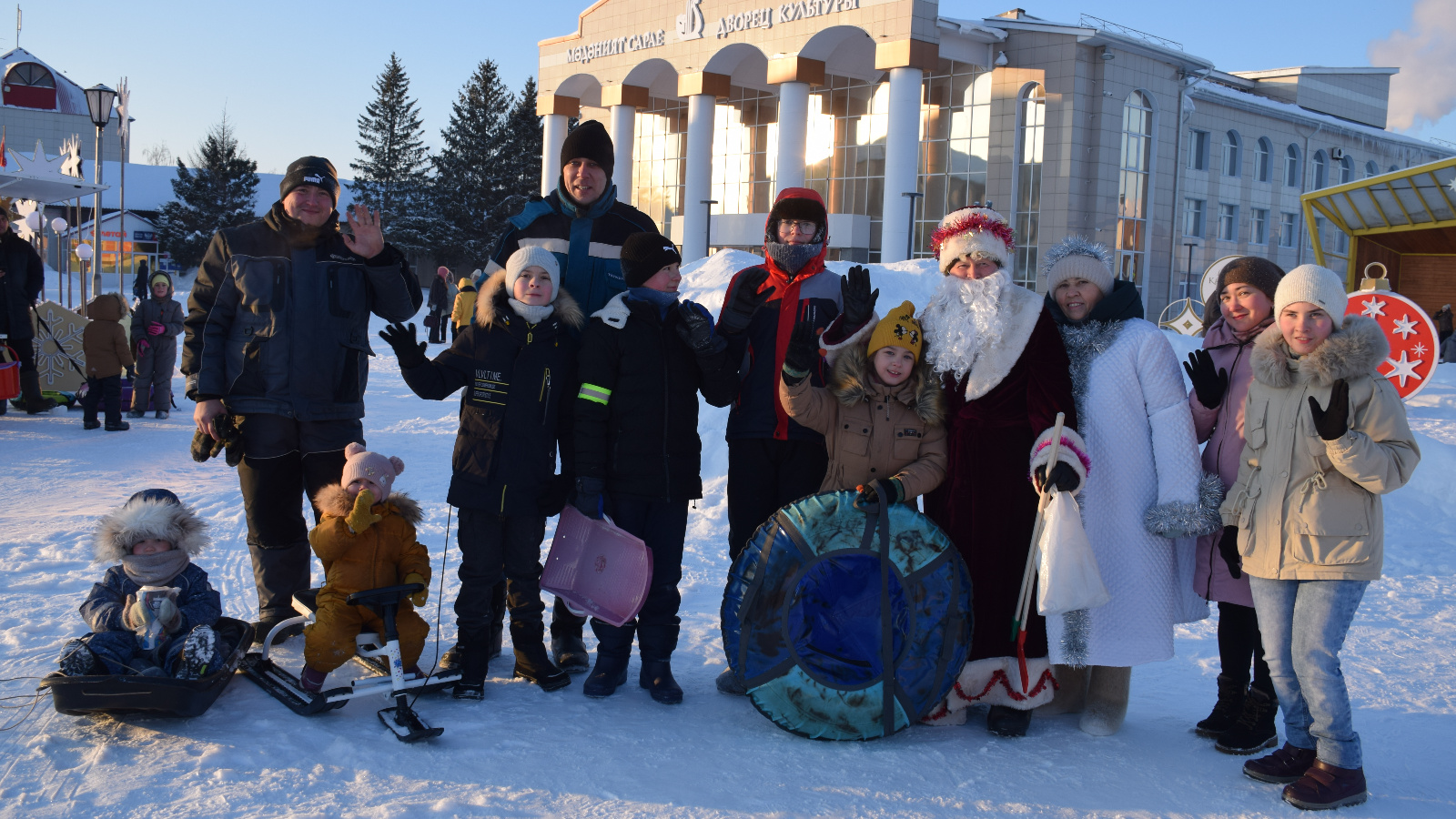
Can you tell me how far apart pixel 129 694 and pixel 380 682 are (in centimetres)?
77

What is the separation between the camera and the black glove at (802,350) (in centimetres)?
355

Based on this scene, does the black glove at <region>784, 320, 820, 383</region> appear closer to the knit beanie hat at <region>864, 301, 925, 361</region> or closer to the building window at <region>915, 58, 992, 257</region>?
the knit beanie hat at <region>864, 301, 925, 361</region>

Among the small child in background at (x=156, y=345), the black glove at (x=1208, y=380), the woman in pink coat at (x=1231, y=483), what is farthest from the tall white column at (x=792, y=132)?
the black glove at (x=1208, y=380)

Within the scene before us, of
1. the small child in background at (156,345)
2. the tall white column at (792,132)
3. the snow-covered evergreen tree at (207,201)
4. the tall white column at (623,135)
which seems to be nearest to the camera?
the small child in background at (156,345)

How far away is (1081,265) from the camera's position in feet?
12.0

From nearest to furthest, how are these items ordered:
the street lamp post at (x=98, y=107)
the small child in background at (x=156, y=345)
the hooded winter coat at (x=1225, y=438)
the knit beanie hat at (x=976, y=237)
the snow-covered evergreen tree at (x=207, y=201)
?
the hooded winter coat at (x=1225, y=438), the knit beanie hat at (x=976, y=237), the small child in background at (x=156, y=345), the street lamp post at (x=98, y=107), the snow-covered evergreen tree at (x=207, y=201)

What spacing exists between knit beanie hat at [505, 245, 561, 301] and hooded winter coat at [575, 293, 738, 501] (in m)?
0.21

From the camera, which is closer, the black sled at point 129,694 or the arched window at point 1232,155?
the black sled at point 129,694

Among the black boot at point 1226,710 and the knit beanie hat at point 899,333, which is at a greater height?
the knit beanie hat at point 899,333

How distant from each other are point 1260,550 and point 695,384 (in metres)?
2.07

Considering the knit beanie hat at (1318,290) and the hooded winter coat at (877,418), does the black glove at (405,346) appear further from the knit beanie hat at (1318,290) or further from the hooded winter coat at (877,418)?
the knit beanie hat at (1318,290)

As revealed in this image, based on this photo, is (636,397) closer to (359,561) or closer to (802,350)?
(802,350)

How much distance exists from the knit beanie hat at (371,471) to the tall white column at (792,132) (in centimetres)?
2395

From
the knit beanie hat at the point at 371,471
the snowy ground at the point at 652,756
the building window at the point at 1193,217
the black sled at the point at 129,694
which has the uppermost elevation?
the building window at the point at 1193,217
